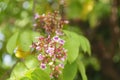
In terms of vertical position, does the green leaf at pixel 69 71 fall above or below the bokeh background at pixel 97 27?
above

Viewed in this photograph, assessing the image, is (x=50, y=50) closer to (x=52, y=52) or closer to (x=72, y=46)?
(x=52, y=52)

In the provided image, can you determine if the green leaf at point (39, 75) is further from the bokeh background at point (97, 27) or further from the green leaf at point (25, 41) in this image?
the bokeh background at point (97, 27)

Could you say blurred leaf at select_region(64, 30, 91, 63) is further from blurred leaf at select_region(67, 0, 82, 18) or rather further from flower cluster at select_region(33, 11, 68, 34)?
blurred leaf at select_region(67, 0, 82, 18)

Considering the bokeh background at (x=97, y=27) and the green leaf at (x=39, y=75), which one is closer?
the green leaf at (x=39, y=75)

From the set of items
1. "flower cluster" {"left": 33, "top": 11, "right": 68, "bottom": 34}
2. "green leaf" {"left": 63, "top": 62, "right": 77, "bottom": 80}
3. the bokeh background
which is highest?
"flower cluster" {"left": 33, "top": 11, "right": 68, "bottom": 34}

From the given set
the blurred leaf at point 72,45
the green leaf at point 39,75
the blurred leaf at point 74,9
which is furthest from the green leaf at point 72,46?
the blurred leaf at point 74,9

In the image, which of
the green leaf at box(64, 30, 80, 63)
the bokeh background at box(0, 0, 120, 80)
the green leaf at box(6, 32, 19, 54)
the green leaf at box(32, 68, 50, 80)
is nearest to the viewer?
the green leaf at box(32, 68, 50, 80)

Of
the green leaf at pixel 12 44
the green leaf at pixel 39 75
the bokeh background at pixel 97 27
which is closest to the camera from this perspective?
the green leaf at pixel 39 75

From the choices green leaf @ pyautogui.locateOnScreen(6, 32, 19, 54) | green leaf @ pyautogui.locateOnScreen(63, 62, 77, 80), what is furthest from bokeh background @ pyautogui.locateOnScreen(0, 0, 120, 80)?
green leaf @ pyautogui.locateOnScreen(63, 62, 77, 80)
